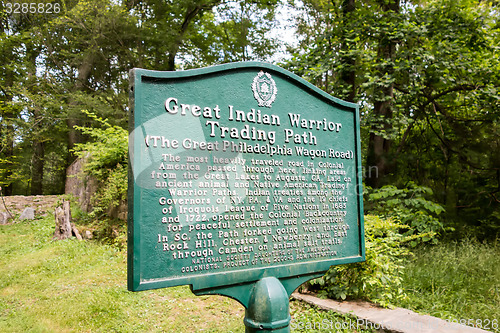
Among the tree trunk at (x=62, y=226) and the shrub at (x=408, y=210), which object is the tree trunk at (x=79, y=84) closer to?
the tree trunk at (x=62, y=226)

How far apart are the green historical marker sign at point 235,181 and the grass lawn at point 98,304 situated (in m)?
1.62

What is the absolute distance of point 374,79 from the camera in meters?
6.83

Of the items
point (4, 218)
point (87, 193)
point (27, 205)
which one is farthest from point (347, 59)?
point (27, 205)

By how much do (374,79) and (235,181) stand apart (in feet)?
17.6

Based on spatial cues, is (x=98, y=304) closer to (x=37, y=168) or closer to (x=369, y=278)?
(x=369, y=278)

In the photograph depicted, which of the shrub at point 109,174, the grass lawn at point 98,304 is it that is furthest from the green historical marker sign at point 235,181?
the shrub at point 109,174

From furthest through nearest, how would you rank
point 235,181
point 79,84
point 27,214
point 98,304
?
point 79,84
point 27,214
point 98,304
point 235,181

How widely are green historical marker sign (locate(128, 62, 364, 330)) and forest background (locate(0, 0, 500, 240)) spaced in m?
Result: 4.16

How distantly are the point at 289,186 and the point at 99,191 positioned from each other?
7.56 meters

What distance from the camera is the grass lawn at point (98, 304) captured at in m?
4.16

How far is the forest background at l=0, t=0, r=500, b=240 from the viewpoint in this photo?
698 cm

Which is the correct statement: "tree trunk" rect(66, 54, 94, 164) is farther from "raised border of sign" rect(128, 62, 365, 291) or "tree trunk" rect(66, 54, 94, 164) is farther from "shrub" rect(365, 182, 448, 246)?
"raised border of sign" rect(128, 62, 365, 291)

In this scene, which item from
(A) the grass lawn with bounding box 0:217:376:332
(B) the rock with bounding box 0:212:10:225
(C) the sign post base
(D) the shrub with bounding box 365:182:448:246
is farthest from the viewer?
(B) the rock with bounding box 0:212:10:225

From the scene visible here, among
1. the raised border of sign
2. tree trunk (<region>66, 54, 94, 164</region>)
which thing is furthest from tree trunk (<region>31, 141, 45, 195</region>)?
the raised border of sign
